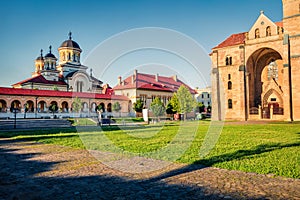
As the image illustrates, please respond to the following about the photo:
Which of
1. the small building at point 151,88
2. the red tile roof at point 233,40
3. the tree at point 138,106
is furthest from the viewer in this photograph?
the tree at point 138,106

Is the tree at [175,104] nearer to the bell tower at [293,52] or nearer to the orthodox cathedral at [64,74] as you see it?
the bell tower at [293,52]

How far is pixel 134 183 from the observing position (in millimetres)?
5594

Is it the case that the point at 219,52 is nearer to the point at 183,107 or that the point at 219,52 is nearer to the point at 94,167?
the point at 183,107

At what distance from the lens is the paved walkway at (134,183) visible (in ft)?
15.5

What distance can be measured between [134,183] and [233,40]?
127 ft

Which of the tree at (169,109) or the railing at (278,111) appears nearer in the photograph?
the railing at (278,111)

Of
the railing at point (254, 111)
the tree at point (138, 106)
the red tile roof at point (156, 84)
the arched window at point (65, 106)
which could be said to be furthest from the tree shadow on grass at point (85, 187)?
the arched window at point (65, 106)

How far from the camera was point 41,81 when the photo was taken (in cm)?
6131

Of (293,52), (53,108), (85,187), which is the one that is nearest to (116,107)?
(53,108)

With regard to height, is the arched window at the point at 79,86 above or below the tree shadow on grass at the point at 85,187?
above

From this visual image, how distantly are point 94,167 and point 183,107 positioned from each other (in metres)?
36.4

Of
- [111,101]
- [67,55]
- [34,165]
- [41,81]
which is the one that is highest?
[67,55]

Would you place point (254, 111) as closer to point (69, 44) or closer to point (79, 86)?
point (79, 86)

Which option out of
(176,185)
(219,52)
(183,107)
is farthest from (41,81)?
(176,185)
